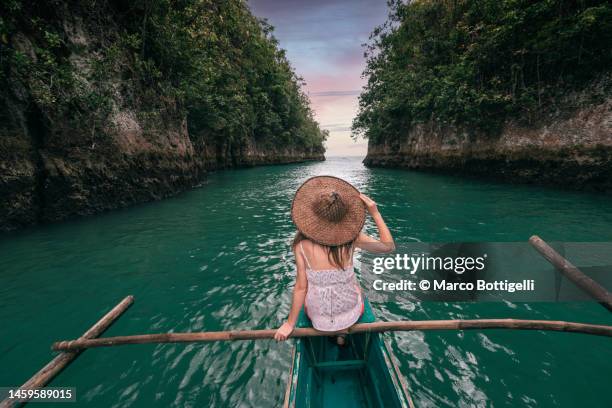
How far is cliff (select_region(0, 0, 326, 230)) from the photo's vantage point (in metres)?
7.16

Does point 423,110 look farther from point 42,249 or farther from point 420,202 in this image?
point 42,249

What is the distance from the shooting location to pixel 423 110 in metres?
21.1

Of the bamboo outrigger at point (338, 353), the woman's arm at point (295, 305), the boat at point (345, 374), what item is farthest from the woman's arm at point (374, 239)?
the boat at point (345, 374)

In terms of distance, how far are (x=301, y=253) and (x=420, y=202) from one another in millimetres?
9980

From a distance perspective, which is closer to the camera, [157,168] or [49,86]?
[49,86]

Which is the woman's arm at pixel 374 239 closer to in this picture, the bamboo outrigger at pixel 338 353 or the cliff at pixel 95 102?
the bamboo outrigger at pixel 338 353

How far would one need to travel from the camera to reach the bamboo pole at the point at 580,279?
2864 millimetres

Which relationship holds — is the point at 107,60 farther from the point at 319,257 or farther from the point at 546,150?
the point at 546,150

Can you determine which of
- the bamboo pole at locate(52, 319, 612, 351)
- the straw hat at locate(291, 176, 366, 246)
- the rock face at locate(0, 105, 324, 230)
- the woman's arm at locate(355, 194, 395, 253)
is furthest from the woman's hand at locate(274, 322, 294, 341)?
the rock face at locate(0, 105, 324, 230)

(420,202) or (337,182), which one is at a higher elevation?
(337,182)

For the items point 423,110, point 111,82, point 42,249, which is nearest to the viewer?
point 42,249

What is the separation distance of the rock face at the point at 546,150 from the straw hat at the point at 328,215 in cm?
1415

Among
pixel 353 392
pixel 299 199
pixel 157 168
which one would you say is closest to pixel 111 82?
pixel 157 168

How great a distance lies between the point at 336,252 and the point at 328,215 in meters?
0.35
